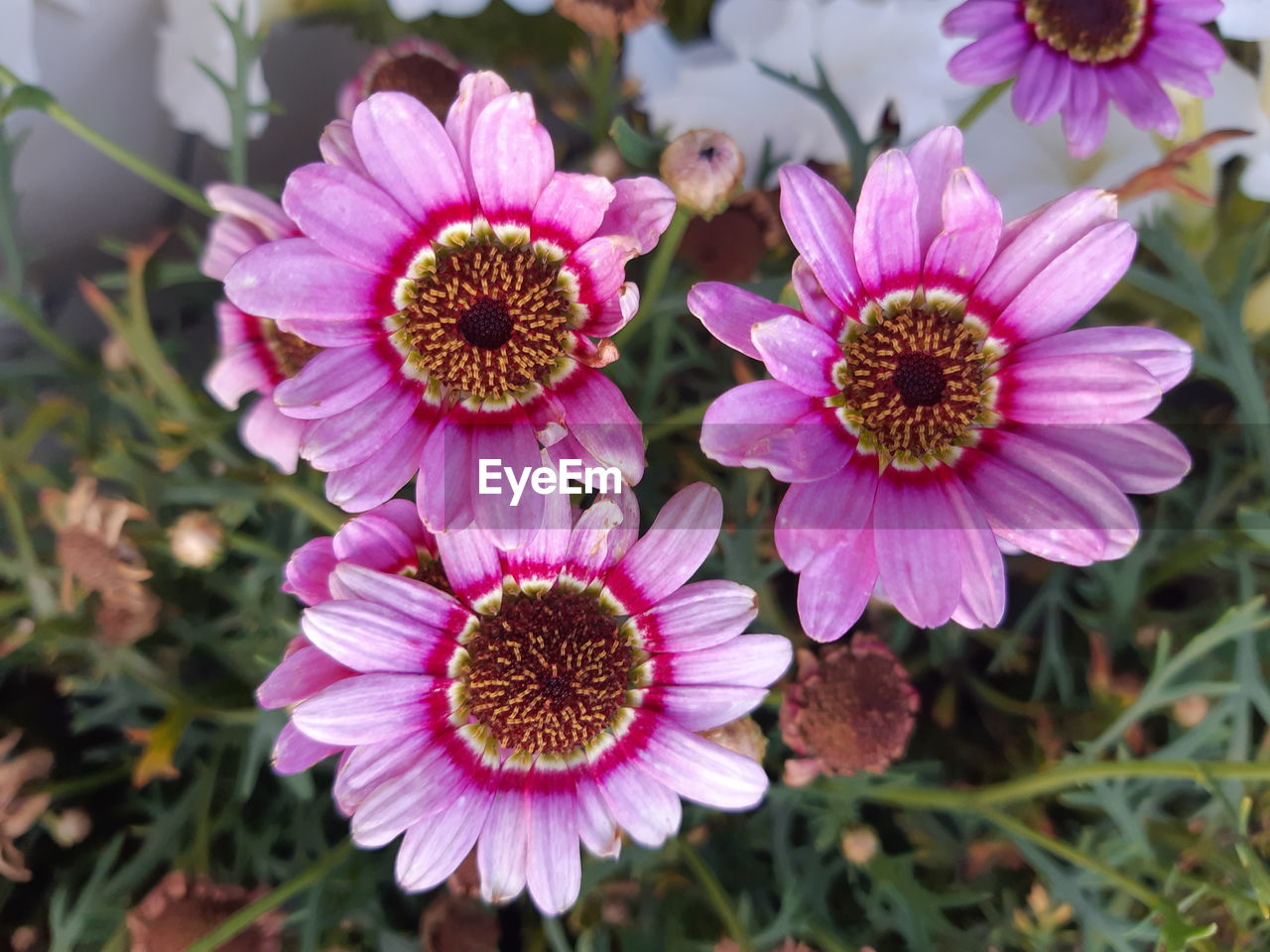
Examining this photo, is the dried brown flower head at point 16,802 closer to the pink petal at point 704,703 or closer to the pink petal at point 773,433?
the pink petal at point 704,703

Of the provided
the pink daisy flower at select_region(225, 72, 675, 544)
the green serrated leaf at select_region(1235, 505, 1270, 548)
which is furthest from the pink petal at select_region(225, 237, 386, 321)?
the green serrated leaf at select_region(1235, 505, 1270, 548)

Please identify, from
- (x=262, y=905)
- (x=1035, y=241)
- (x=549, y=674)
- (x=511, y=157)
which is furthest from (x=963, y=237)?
(x=262, y=905)

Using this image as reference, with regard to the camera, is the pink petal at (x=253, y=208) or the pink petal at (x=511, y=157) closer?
the pink petal at (x=511, y=157)

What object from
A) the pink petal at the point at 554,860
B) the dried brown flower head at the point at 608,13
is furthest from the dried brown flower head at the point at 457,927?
the dried brown flower head at the point at 608,13

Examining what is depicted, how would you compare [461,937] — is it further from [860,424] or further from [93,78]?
[93,78]

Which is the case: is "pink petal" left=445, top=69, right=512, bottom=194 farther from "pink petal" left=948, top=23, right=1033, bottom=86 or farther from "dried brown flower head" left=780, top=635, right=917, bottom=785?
"dried brown flower head" left=780, top=635, right=917, bottom=785

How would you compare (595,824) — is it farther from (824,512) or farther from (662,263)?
(662,263)

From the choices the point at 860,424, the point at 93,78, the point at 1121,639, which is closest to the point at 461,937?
the point at 860,424

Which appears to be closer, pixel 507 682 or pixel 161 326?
pixel 507 682
